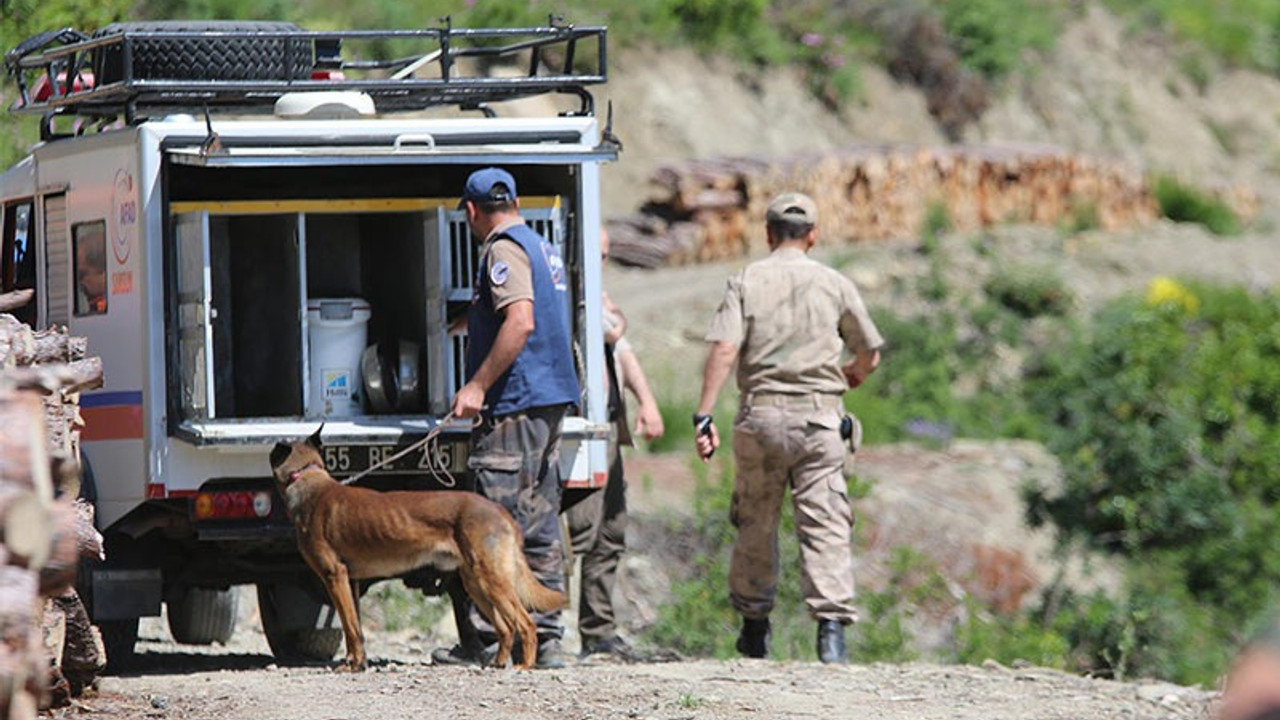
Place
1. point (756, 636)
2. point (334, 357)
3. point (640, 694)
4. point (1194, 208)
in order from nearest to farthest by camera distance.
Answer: point (640, 694) < point (334, 357) < point (756, 636) < point (1194, 208)

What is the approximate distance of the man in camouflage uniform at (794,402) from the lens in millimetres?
9664

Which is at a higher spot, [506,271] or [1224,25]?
[1224,25]

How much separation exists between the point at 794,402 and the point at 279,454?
2.35 meters

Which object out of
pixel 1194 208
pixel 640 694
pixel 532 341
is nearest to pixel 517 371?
pixel 532 341

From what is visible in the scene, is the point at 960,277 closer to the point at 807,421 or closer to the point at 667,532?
the point at 667,532

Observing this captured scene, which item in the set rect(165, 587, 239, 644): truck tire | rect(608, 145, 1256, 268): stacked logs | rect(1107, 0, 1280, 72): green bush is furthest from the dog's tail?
rect(1107, 0, 1280, 72): green bush

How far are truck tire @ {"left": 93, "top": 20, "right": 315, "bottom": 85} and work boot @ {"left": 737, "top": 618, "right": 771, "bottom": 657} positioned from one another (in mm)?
3115

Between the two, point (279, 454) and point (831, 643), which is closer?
point (279, 454)

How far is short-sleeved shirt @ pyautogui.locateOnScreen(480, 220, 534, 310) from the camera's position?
8.55 m

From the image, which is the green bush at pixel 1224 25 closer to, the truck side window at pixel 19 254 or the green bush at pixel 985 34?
the green bush at pixel 985 34

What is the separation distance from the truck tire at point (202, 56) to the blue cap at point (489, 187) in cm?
126

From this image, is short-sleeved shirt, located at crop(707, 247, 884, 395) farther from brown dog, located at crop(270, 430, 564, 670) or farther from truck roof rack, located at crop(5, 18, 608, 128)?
brown dog, located at crop(270, 430, 564, 670)

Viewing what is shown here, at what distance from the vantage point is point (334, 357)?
9.11m

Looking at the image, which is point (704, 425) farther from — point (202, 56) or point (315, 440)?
point (202, 56)
